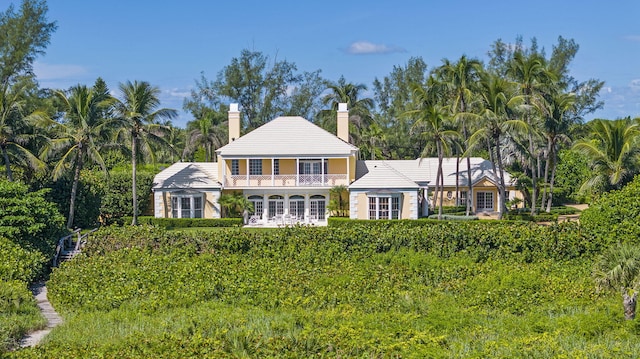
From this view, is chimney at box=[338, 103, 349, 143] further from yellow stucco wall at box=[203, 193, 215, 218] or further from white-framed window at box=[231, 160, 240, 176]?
yellow stucco wall at box=[203, 193, 215, 218]

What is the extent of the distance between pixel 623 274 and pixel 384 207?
2113 cm

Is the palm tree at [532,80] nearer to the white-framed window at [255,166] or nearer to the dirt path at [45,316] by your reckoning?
the white-framed window at [255,166]

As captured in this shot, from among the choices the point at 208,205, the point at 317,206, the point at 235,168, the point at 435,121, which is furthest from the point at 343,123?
the point at 208,205

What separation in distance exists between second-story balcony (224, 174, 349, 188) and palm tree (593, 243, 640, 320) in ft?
71.7

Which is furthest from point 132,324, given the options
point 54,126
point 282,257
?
point 54,126

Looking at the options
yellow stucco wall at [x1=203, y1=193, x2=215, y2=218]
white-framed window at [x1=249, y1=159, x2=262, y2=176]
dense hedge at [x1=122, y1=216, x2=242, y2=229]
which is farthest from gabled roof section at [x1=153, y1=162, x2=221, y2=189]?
dense hedge at [x1=122, y1=216, x2=242, y2=229]

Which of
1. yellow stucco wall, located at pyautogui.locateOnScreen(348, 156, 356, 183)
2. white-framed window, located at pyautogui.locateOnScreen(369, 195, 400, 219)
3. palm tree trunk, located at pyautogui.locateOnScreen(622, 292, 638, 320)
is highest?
yellow stucco wall, located at pyautogui.locateOnScreen(348, 156, 356, 183)

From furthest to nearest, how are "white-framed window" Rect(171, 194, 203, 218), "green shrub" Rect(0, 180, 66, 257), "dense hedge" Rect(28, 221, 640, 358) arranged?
1. "white-framed window" Rect(171, 194, 203, 218)
2. "green shrub" Rect(0, 180, 66, 257)
3. "dense hedge" Rect(28, 221, 640, 358)

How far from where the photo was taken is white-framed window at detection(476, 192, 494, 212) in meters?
43.1

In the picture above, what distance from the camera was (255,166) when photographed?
39625 millimetres

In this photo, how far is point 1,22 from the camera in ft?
166

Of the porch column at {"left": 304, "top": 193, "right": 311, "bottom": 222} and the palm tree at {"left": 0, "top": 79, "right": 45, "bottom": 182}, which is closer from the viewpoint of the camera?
the palm tree at {"left": 0, "top": 79, "right": 45, "bottom": 182}

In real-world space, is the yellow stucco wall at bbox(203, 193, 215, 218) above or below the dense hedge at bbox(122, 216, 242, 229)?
above

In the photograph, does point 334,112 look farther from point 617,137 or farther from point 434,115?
point 617,137
